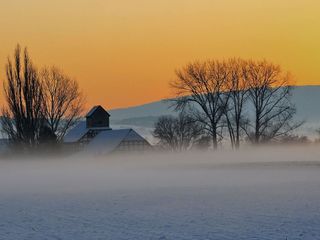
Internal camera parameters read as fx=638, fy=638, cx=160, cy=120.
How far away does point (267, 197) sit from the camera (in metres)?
24.2

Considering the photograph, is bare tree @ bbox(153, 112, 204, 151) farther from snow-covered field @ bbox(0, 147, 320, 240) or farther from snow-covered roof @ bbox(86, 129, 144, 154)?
snow-covered field @ bbox(0, 147, 320, 240)

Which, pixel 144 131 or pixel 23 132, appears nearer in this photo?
pixel 23 132

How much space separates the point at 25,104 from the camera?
63000 mm

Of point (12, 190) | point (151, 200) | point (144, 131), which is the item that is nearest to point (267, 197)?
point (151, 200)

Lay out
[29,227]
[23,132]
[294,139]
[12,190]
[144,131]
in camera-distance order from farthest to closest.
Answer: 1. [144,131]
2. [294,139]
3. [23,132]
4. [12,190]
5. [29,227]

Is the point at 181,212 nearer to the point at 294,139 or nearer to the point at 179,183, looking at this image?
the point at 179,183

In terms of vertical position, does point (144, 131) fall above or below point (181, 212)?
above

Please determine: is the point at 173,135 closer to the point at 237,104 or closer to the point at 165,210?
the point at 237,104

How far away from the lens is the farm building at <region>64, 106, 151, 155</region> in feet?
314

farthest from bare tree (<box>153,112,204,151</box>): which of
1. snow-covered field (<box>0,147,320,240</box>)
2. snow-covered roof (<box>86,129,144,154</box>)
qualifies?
snow-covered field (<box>0,147,320,240</box>)

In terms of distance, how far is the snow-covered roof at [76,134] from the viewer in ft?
346

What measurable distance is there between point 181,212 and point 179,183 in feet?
44.6

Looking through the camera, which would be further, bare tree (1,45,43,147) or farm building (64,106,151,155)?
farm building (64,106,151,155)

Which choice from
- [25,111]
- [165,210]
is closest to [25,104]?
[25,111]
